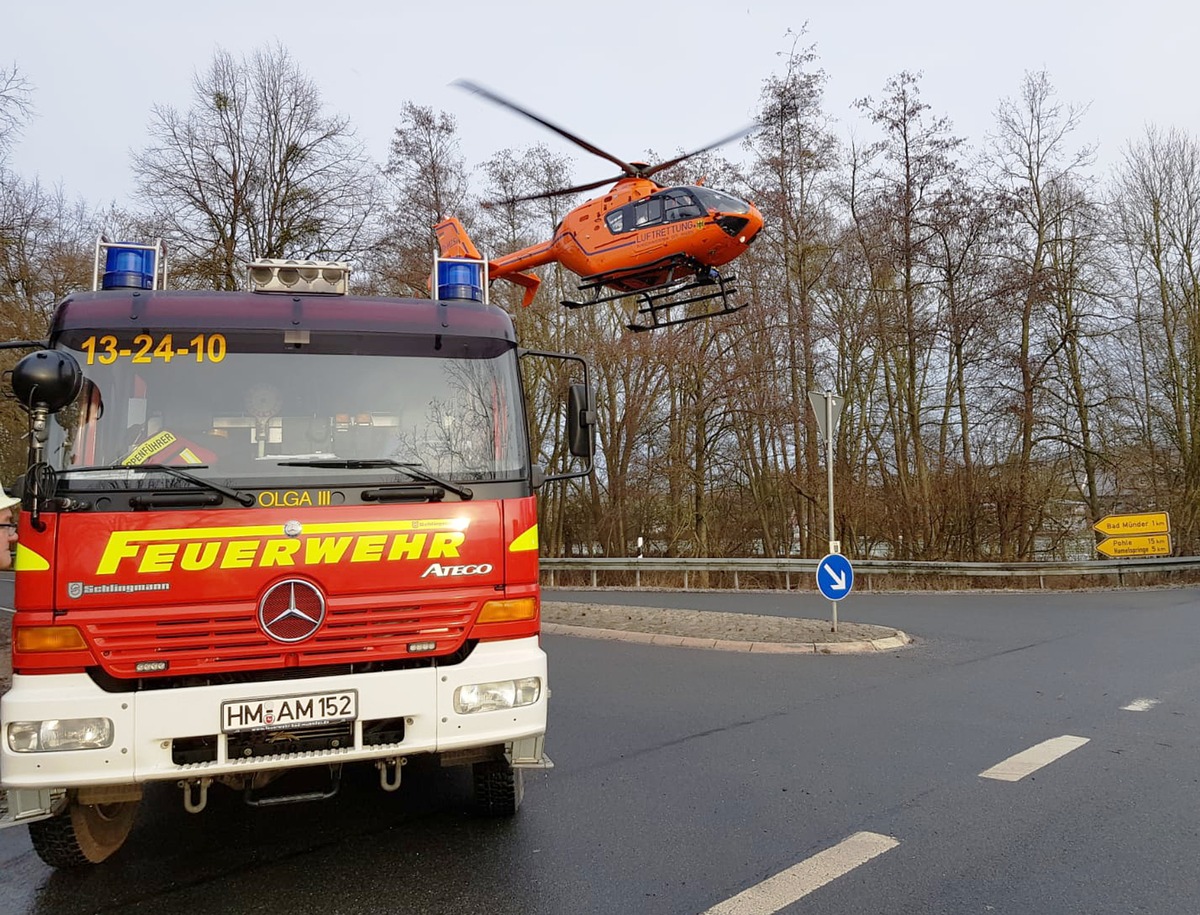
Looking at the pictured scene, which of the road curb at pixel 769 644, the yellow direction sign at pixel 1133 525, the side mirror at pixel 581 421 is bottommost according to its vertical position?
the road curb at pixel 769 644

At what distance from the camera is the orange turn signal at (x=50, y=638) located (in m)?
3.28

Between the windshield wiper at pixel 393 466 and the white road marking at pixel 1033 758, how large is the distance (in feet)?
11.8

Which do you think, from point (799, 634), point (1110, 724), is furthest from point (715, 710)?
point (799, 634)

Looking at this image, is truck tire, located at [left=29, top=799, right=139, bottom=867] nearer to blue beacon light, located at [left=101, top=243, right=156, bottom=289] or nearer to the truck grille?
the truck grille

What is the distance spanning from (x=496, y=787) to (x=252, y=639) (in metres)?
1.53

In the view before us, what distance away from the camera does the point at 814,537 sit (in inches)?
989

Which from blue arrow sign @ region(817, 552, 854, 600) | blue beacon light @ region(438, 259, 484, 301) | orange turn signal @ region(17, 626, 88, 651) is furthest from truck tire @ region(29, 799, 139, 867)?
blue arrow sign @ region(817, 552, 854, 600)

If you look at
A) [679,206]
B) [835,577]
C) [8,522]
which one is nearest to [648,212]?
[679,206]

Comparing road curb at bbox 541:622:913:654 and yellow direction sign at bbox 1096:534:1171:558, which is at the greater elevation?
yellow direction sign at bbox 1096:534:1171:558

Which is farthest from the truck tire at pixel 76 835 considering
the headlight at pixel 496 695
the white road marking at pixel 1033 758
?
the white road marking at pixel 1033 758

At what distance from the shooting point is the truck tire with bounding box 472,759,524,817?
4.20 m

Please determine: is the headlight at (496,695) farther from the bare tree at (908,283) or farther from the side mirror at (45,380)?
the bare tree at (908,283)

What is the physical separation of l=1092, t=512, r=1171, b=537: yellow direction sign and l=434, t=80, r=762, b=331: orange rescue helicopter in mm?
11985

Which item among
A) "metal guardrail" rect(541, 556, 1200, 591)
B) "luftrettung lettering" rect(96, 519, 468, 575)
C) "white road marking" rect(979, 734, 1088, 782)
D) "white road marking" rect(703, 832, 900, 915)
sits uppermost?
"luftrettung lettering" rect(96, 519, 468, 575)
